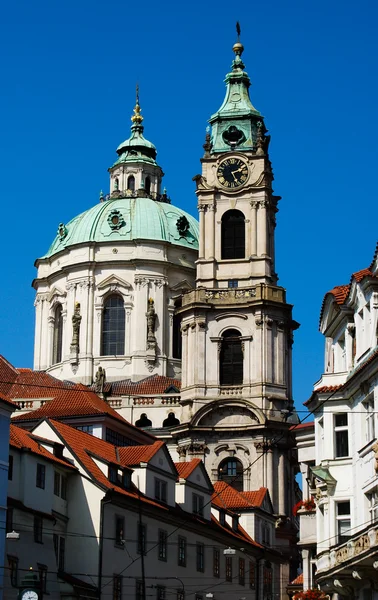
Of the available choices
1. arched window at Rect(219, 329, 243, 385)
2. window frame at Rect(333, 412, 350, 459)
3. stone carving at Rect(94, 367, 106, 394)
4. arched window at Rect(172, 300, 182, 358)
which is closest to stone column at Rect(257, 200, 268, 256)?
arched window at Rect(219, 329, 243, 385)

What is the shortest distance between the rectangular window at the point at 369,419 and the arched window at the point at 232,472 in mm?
51747

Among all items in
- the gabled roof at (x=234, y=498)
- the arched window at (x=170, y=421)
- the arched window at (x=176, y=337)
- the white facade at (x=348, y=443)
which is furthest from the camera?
the arched window at (x=176, y=337)

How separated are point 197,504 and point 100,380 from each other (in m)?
34.9

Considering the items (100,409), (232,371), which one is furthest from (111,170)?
(100,409)

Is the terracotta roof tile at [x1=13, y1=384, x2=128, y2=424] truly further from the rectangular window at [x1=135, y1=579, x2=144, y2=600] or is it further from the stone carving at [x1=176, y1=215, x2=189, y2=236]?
the stone carving at [x1=176, y1=215, x2=189, y2=236]

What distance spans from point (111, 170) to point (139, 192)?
465 cm

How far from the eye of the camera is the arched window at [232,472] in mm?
96938

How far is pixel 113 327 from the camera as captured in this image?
111938 millimetres

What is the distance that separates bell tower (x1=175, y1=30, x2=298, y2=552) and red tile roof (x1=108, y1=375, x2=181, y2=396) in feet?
15.5

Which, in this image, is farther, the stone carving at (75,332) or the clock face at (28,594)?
the stone carving at (75,332)

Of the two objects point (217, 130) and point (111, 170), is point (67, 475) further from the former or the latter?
point (111, 170)

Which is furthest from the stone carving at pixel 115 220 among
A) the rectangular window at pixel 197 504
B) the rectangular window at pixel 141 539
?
the rectangular window at pixel 141 539

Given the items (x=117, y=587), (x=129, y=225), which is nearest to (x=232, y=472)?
(x=129, y=225)

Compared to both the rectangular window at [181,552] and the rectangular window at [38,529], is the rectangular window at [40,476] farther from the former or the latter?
the rectangular window at [181,552]
